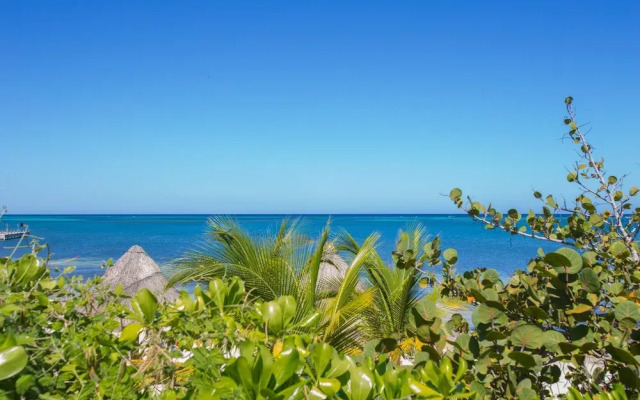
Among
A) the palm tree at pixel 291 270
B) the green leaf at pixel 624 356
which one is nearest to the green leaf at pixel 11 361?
the green leaf at pixel 624 356

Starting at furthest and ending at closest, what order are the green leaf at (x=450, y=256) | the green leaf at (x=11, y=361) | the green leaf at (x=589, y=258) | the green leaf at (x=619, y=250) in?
the green leaf at (x=450, y=256) < the green leaf at (x=619, y=250) < the green leaf at (x=589, y=258) < the green leaf at (x=11, y=361)

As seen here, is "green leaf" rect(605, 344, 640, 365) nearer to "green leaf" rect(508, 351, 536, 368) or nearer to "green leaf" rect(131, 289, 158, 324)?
"green leaf" rect(508, 351, 536, 368)

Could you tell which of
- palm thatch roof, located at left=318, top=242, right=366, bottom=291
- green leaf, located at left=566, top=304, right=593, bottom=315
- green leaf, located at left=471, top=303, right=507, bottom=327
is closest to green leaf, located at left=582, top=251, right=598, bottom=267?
green leaf, located at left=566, top=304, right=593, bottom=315

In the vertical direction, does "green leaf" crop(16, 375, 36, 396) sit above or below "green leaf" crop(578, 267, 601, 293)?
below

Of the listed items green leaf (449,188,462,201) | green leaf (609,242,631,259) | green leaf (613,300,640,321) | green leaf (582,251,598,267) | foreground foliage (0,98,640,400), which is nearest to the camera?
foreground foliage (0,98,640,400)

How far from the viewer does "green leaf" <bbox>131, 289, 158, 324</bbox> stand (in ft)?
2.83

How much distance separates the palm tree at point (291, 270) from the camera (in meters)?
3.93

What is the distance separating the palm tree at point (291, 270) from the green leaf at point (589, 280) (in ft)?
8.56

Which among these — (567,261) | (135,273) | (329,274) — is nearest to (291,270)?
(329,274)

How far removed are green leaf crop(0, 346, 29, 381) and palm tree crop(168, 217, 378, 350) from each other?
2.93m

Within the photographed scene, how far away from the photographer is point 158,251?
96.7 ft

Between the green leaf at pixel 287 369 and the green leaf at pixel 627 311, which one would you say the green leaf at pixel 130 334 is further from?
the green leaf at pixel 627 311

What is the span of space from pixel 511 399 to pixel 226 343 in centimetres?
58

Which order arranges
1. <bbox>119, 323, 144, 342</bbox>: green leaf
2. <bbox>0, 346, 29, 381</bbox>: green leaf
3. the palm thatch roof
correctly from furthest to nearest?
the palm thatch roof < <bbox>119, 323, 144, 342</bbox>: green leaf < <bbox>0, 346, 29, 381</bbox>: green leaf
